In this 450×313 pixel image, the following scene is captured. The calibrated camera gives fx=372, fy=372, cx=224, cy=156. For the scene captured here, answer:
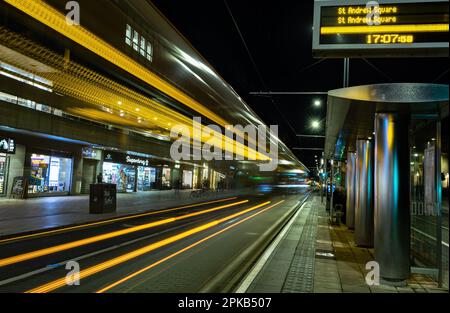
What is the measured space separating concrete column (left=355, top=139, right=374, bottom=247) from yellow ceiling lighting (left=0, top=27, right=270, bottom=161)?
11.3 metres

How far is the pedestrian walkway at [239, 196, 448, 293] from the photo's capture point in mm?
5840

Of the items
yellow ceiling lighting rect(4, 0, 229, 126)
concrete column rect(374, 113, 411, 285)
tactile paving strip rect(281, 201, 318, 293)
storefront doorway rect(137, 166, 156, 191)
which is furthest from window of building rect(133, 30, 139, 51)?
storefront doorway rect(137, 166, 156, 191)

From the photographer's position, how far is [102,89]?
1808cm

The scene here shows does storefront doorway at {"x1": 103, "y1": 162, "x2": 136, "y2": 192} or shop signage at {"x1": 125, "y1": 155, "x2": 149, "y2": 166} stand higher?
shop signage at {"x1": 125, "y1": 155, "x2": 149, "y2": 166}

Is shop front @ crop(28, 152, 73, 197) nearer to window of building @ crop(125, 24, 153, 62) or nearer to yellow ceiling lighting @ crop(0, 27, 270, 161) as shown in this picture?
yellow ceiling lighting @ crop(0, 27, 270, 161)

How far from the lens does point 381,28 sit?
5.20 meters

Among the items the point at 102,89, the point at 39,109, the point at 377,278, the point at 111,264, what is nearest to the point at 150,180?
the point at 39,109

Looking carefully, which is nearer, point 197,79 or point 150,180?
point 197,79

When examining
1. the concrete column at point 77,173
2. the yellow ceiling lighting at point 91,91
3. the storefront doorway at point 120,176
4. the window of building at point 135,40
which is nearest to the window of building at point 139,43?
the window of building at point 135,40

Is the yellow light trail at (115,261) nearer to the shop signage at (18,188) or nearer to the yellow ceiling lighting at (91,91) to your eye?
the yellow ceiling lighting at (91,91)

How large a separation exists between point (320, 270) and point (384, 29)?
4.34 metres

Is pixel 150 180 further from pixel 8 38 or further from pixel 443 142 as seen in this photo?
pixel 443 142
